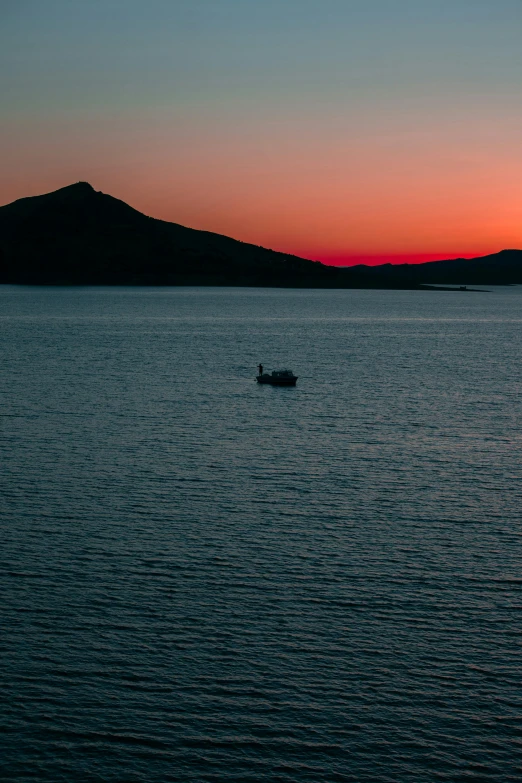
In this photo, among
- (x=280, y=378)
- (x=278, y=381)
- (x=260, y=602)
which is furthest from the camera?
(x=278, y=381)

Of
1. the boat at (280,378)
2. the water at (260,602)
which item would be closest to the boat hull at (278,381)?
the boat at (280,378)

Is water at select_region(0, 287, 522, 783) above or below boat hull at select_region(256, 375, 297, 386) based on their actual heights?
below

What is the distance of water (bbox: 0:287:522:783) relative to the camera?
3189cm

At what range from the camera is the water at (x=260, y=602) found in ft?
105

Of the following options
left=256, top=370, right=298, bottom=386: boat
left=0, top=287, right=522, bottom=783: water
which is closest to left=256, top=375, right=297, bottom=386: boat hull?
left=256, top=370, right=298, bottom=386: boat

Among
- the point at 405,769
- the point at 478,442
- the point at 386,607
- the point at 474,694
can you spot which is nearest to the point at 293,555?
the point at 386,607

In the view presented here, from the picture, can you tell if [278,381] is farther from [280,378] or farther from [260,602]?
[260,602]

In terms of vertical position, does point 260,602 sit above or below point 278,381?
below

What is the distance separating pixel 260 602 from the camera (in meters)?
43.4

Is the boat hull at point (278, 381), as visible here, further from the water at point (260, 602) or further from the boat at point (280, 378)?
the water at point (260, 602)

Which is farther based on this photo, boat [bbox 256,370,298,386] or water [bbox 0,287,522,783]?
boat [bbox 256,370,298,386]

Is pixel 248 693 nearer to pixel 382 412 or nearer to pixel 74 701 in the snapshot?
pixel 74 701

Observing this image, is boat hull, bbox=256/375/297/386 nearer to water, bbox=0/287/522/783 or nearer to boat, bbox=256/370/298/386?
boat, bbox=256/370/298/386

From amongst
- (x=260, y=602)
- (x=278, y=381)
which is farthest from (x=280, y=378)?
(x=260, y=602)
